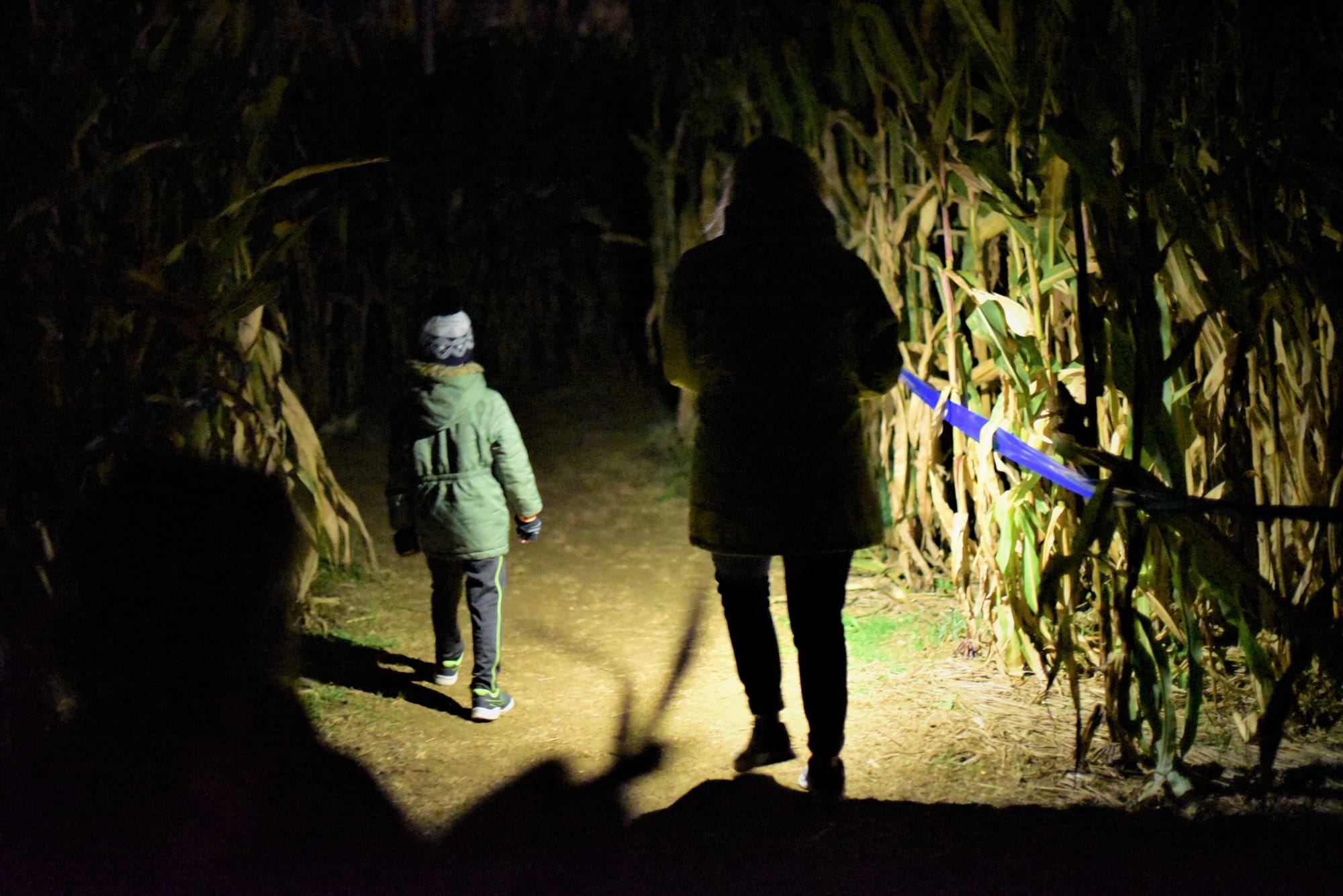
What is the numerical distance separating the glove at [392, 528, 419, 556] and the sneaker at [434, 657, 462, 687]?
436 millimetres

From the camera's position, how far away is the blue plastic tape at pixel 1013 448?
2246 mm

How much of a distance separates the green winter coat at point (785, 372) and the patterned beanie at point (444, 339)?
91cm

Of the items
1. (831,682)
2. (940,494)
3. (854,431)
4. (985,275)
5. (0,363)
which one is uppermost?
(985,275)

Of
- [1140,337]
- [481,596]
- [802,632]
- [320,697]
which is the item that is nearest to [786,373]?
[802,632]

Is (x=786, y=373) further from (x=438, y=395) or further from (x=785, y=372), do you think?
(x=438, y=395)

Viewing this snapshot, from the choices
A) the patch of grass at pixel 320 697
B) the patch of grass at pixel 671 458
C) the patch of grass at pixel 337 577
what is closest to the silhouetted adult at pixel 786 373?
the patch of grass at pixel 320 697

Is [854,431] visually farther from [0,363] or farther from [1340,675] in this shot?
[0,363]

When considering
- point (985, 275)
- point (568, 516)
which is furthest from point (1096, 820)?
point (568, 516)

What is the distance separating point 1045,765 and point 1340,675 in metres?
0.67

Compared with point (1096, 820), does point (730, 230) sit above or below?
above

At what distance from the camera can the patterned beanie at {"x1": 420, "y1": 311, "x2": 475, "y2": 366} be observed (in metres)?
2.85

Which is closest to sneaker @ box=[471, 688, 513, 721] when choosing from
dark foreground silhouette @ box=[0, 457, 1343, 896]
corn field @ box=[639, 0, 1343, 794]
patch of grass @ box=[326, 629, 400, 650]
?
dark foreground silhouette @ box=[0, 457, 1343, 896]

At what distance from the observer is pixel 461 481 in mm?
2881

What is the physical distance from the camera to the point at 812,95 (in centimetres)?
374
